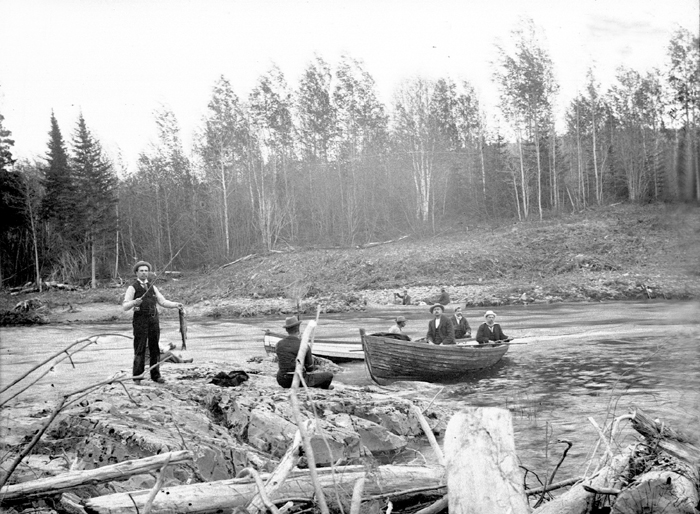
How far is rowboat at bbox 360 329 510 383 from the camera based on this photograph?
11.7 metres

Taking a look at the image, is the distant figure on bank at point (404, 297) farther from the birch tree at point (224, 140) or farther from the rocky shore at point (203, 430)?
the rocky shore at point (203, 430)

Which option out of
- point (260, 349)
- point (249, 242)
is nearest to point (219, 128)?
point (249, 242)

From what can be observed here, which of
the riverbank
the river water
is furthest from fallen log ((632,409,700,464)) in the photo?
the riverbank

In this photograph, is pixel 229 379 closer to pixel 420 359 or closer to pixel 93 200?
pixel 420 359

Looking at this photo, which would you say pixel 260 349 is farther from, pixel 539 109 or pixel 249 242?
pixel 539 109

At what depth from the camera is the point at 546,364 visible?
43.3ft

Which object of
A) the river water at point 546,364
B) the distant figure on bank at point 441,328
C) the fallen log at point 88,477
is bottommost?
the river water at point 546,364

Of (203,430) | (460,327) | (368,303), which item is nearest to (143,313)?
(203,430)

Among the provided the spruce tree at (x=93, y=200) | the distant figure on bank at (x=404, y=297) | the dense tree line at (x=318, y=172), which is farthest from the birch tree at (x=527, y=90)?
the spruce tree at (x=93, y=200)

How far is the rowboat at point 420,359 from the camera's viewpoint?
11.7 metres

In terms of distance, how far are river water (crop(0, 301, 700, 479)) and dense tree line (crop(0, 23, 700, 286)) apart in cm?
1088

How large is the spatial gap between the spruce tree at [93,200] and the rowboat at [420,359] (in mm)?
23907

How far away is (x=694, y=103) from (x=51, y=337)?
834 inches

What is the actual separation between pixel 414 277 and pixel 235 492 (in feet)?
93.0
